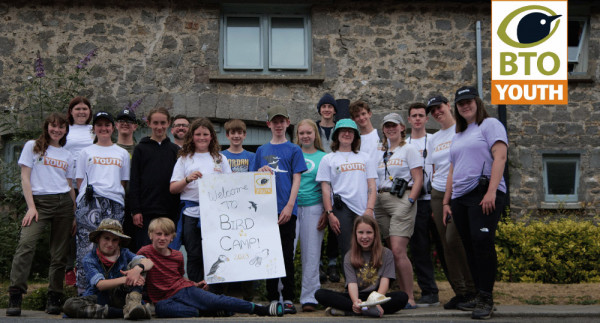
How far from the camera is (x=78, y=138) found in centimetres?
702

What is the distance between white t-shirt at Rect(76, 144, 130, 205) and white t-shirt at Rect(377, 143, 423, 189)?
2.49 metres

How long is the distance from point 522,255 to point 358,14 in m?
4.42

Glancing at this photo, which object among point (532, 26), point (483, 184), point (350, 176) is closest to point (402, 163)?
point (350, 176)

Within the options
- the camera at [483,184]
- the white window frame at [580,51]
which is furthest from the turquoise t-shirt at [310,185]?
the white window frame at [580,51]

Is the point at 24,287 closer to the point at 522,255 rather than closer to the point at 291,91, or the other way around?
the point at 291,91

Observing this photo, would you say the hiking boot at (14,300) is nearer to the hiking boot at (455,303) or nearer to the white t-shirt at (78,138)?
the white t-shirt at (78,138)

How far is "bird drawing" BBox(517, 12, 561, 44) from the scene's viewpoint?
1137 cm

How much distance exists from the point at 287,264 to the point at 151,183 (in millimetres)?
1468

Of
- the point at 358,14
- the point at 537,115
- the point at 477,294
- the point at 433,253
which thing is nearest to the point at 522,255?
the point at 433,253

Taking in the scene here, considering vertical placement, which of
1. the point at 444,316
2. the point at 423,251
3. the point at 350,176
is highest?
the point at 350,176

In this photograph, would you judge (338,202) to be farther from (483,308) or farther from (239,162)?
(483,308)

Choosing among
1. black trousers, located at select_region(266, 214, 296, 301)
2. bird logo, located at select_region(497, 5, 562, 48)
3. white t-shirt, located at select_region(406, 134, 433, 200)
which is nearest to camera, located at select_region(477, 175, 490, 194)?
white t-shirt, located at select_region(406, 134, 433, 200)

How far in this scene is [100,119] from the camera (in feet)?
21.5

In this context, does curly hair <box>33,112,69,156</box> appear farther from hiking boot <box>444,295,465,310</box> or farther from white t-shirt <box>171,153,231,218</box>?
hiking boot <box>444,295,465,310</box>
